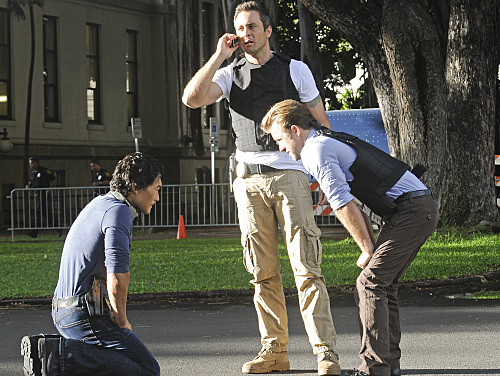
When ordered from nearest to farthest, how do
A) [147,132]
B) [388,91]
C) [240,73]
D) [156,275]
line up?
[240,73]
[156,275]
[388,91]
[147,132]

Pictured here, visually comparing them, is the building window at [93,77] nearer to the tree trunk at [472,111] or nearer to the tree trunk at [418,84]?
the tree trunk at [418,84]

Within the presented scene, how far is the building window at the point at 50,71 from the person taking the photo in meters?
30.0

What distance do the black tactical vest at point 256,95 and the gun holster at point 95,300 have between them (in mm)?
1633

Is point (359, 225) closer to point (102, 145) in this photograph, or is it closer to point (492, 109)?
point (492, 109)

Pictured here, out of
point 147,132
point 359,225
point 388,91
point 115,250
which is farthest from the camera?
point 147,132

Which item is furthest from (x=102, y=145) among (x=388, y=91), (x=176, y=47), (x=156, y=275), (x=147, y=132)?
(x=156, y=275)

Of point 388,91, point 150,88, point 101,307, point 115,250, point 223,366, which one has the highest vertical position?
point 150,88

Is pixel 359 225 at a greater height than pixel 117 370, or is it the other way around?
pixel 359 225

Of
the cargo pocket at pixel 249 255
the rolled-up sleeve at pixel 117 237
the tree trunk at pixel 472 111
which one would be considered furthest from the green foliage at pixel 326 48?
the rolled-up sleeve at pixel 117 237

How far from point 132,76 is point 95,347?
30.2 meters

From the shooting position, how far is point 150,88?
115 ft

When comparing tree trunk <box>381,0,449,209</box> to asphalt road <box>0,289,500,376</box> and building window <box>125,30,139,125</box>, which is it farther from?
building window <box>125,30,139,125</box>

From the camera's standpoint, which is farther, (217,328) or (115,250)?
(217,328)

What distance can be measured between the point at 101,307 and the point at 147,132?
30325 mm
